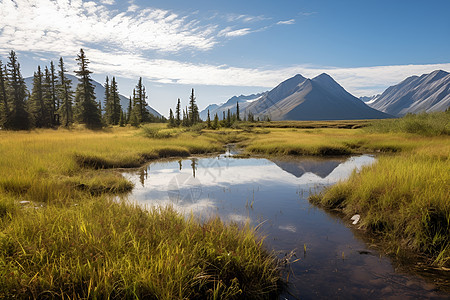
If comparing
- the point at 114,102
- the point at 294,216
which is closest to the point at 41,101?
the point at 114,102

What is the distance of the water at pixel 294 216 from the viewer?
5258mm

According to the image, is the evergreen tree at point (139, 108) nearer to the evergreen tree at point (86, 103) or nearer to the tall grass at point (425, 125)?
the evergreen tree at point (86, 103)

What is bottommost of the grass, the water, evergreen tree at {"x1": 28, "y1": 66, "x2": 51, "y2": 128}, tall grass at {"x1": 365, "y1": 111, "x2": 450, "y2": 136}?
the water

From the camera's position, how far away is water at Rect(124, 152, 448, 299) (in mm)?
5258

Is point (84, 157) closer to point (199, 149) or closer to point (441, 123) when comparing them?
point (199, 149)

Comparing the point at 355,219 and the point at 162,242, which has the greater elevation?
the point at 162,242

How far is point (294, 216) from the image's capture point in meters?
9.32

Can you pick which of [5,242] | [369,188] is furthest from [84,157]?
[369,188]

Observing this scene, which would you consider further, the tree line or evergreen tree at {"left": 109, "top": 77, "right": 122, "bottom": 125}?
evergreen tree at {"left": 109, "top": 77, "right": 122, "bottom": 125}

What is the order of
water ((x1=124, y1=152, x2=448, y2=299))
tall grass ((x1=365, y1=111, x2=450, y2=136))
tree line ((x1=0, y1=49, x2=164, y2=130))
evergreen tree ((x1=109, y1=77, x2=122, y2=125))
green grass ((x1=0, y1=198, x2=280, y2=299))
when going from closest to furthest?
green grass ((x1=0, y1=198, x2=280, y2=299)) < water ((x1=124, y1=152, x2=448, y2=299)) < tall grass ((x1=365, y1=111, x2=450, y2=136)) < tree line ((x1=0, y1=49, x2=164, y2=130)) < evergreen tree ((x1=109, y1=77, x2=122, y2=125))

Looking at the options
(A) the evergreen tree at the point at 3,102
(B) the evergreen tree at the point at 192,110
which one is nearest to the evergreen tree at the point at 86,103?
(A) the evergreen tree at the point at 3,102

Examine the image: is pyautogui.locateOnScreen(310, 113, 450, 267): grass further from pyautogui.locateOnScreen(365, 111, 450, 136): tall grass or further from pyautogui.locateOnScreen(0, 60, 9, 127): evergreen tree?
pyautogui.locateOnScreen(0, 60, 9, 127): evergreen tree

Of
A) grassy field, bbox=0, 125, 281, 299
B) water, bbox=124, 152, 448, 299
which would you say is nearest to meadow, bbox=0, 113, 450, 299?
grassy field, bbox=0, 125, 281, 299

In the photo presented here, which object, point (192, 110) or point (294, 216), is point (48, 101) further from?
point (294, 216)
